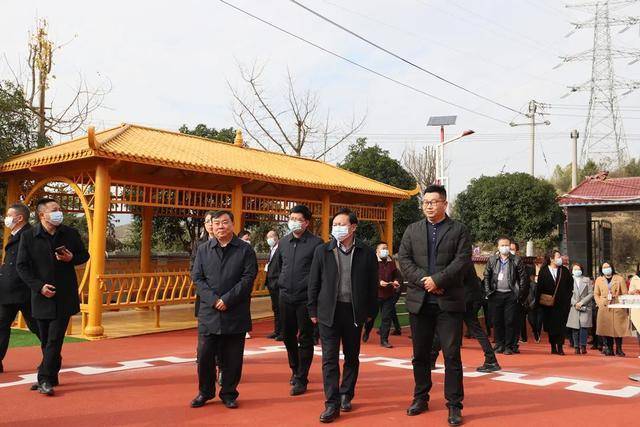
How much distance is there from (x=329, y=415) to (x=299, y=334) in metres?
1.20

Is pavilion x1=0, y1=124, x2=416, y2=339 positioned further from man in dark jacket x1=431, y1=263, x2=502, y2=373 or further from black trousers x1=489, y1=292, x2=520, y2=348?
man in dark jacket x1=431, y1=263, x2=502, y2=373

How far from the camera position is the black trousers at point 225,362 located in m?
4.85

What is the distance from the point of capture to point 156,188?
9977 mm

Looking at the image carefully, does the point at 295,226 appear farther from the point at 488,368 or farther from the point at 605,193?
the point at 605,193

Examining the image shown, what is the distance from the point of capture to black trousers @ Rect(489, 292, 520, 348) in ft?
27.8

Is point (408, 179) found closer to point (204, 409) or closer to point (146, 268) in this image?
point (146, 268)

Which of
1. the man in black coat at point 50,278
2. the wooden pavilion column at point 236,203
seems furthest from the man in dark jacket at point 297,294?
the wooden pavilion column at point 236,203

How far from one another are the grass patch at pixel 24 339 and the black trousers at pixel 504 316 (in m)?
6.10

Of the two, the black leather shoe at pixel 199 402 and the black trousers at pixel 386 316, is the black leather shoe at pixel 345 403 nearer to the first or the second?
the black leather shoe at pixel 199 402

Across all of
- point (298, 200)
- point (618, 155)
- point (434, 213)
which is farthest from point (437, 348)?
point (618, 155)

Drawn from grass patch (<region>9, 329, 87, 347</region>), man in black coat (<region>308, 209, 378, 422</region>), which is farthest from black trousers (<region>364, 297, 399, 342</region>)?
grass patch (<region>9, 329, 87, 347</region>)

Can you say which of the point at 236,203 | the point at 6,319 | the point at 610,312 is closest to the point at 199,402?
the point at 6,319

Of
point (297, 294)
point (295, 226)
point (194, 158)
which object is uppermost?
point (194, 158)

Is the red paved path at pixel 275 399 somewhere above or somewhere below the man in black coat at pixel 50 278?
below
